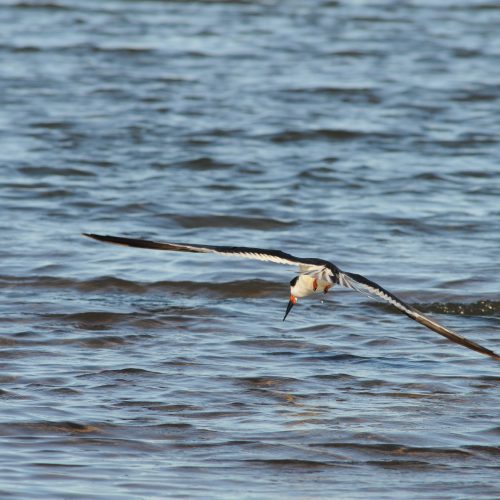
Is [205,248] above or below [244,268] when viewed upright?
above

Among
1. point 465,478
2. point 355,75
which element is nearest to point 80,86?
point 355,75

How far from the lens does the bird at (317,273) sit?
268 inches

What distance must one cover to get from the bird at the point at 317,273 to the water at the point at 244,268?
47 cm

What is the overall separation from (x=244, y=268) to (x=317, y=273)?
9.68 feet

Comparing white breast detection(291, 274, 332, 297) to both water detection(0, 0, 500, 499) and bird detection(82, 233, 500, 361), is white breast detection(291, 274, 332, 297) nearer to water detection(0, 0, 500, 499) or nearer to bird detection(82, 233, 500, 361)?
bird detection(82, 233, 500, 361)

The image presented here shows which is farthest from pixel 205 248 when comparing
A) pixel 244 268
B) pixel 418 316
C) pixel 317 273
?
pixel 244 268

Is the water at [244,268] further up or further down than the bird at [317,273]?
further down

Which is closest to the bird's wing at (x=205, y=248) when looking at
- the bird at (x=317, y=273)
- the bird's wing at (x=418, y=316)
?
the bird at (x=317, y=273)

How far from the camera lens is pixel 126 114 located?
717 inches

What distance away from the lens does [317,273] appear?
7.75m

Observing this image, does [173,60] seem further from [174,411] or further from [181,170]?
[174,411]

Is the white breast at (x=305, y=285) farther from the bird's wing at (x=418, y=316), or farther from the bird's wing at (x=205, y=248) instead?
the bird's wing at (x=418, y=316)

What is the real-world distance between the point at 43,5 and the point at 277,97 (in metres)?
11.4

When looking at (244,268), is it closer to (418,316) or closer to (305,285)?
(305,285)
